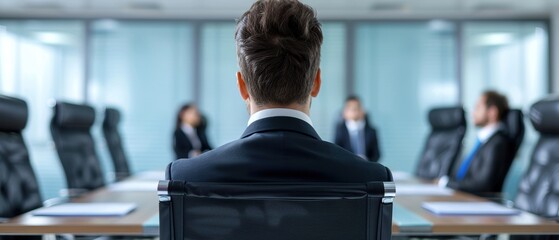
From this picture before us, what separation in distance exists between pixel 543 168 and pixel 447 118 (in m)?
1.57

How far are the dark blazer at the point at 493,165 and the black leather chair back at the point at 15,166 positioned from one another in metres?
2.67

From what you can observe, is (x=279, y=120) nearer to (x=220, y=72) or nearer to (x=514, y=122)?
(x=514, y=122)

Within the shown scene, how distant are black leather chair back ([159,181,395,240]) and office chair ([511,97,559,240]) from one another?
1715 millimetres

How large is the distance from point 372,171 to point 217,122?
6.35 meters

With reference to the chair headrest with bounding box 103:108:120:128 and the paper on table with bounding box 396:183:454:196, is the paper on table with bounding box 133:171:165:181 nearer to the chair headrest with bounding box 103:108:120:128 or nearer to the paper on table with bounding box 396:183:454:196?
the chair headrest with bounding box 103:108:120:128

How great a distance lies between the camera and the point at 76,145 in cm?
344

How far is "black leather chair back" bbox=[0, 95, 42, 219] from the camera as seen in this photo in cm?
230

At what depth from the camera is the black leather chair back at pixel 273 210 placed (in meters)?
0.95

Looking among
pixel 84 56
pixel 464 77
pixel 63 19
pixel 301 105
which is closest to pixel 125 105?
pixel 84 56

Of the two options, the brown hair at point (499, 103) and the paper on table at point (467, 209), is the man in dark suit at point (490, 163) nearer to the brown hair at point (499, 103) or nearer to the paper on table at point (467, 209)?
the brown hair at point (499, 103)

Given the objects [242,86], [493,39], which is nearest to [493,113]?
[242,86]

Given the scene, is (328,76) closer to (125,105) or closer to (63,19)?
(125,105)

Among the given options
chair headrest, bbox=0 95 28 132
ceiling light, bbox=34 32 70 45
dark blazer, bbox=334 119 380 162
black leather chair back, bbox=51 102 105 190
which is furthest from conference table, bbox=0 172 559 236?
ceiling light, bbox=34 32 70 45

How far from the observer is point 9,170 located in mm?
2367
